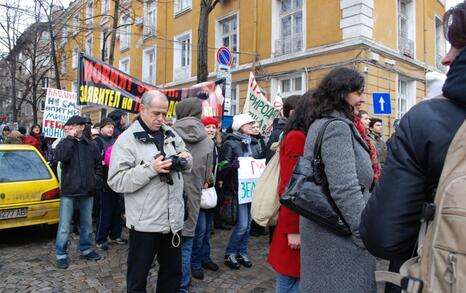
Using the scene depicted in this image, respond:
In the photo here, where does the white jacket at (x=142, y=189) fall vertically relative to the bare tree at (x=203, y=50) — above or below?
below

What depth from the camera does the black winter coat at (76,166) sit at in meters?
4.86

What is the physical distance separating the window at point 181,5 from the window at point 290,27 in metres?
6.31

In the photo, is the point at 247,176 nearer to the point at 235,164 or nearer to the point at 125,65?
the point at 235,164

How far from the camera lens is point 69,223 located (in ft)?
16.3

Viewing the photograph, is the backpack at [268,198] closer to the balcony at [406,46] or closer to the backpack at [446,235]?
the backpack at [446,235]

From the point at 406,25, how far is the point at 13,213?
54.0ft

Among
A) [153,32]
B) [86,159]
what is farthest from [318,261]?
[153,32]

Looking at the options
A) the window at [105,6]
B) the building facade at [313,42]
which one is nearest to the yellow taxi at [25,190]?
the building facade at [313,42]

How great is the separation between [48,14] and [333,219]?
17.8m

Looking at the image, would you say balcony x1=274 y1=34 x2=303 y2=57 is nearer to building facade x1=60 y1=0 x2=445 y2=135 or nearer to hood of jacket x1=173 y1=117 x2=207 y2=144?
building facade x1=60 y1=0 x2=445 y2=135

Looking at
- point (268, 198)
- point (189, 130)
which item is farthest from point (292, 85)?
point (268, 198)

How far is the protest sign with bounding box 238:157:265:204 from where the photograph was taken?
479 centimetres

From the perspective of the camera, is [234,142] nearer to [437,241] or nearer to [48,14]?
[437,241]

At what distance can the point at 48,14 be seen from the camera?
1675cm
